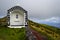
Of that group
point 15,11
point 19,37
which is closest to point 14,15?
point 15,11

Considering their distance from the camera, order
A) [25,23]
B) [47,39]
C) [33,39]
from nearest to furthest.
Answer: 1. [33,39]
2. [47,39]
3. [25,23]

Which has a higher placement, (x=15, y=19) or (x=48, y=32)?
(x=15, y=19)

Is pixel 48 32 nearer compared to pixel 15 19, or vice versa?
pixel 15 19

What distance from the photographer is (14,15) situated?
4838cm

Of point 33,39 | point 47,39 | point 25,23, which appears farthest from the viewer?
point 25,23

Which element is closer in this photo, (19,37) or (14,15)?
(19,37)

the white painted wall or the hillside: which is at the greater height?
the white painted wall

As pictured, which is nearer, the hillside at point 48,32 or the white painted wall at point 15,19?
the hillside at point 48,32

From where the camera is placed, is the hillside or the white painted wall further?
the white painted wall

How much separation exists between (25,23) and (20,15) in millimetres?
2963

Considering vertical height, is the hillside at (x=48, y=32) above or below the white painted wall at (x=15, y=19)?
below

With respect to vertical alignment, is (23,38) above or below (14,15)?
below

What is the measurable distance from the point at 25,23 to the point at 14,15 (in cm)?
394

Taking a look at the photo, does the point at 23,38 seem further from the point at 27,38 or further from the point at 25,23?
the point at 25,23
